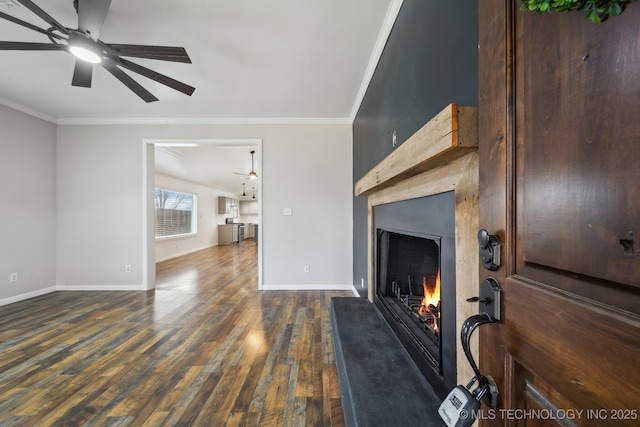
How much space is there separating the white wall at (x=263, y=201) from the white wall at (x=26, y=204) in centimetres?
18

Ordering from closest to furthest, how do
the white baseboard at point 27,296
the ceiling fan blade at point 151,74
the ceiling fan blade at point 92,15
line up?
1. the ceiling fan blade at point 92,15
2. the ceiling fan blade at point 151,74
3. the white baseboard at point 27,296

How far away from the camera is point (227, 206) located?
973 centimetres

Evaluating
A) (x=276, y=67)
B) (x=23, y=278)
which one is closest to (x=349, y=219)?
(x=276, y=67)

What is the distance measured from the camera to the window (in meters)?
6.14

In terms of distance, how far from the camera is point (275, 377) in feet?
5.39

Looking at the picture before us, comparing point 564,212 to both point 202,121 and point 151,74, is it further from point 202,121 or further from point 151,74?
point 202,121

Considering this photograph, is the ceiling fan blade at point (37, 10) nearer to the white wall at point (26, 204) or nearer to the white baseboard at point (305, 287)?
the white wall at point (26, 204)

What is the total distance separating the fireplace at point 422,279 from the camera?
102 centimetres

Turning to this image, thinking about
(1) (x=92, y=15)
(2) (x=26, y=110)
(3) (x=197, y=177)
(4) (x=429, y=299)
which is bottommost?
(4) (x=429, y=299)

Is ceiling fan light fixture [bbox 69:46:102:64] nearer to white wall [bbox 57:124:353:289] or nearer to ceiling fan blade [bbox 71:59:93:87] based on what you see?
ceiling fan blade [bbox 71:59:93:87]

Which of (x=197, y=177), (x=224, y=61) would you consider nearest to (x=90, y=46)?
(x=224, y=61)

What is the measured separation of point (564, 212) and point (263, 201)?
3.39m

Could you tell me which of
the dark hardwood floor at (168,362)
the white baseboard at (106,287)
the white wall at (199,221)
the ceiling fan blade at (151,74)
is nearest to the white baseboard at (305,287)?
the dark hardwood floor at (168,362)

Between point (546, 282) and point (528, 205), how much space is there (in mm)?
146
